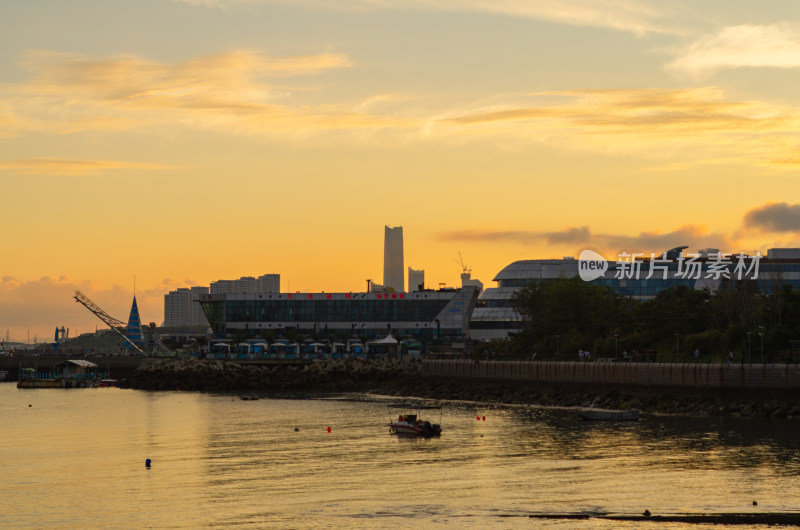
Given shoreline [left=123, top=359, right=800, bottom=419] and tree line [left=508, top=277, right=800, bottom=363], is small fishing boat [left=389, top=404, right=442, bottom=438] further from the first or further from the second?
tree line [left=508, top=277, right=800, bottom=363]

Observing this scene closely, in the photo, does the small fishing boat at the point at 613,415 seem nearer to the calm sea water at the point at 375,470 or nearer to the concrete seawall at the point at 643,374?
the calm sea water at the point at 375,470

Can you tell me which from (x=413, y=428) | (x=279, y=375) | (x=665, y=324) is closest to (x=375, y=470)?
(x=413, y=428)

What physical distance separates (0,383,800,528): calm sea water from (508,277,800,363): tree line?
2072 centimetres

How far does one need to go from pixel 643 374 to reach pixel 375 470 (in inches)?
2147

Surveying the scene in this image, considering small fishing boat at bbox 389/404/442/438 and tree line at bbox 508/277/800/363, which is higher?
tree line at bbox 508/277/800/363

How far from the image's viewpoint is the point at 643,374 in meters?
120

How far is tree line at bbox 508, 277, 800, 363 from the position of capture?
4742 inches

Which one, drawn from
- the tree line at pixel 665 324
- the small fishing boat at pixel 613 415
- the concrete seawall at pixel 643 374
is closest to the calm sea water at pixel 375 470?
the small fishing boat at pixel 613 415

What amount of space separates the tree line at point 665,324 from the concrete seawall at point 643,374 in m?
3.70

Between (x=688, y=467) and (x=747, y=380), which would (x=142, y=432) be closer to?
(x=688, y=467)

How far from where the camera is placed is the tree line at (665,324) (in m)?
120

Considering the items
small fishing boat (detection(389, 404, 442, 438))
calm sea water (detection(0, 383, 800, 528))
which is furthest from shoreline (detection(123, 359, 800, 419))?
small fishing boat (detection(389, 404, 442, 438))

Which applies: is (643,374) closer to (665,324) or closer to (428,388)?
(665,324)

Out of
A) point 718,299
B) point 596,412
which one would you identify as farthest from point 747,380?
point 718,299
